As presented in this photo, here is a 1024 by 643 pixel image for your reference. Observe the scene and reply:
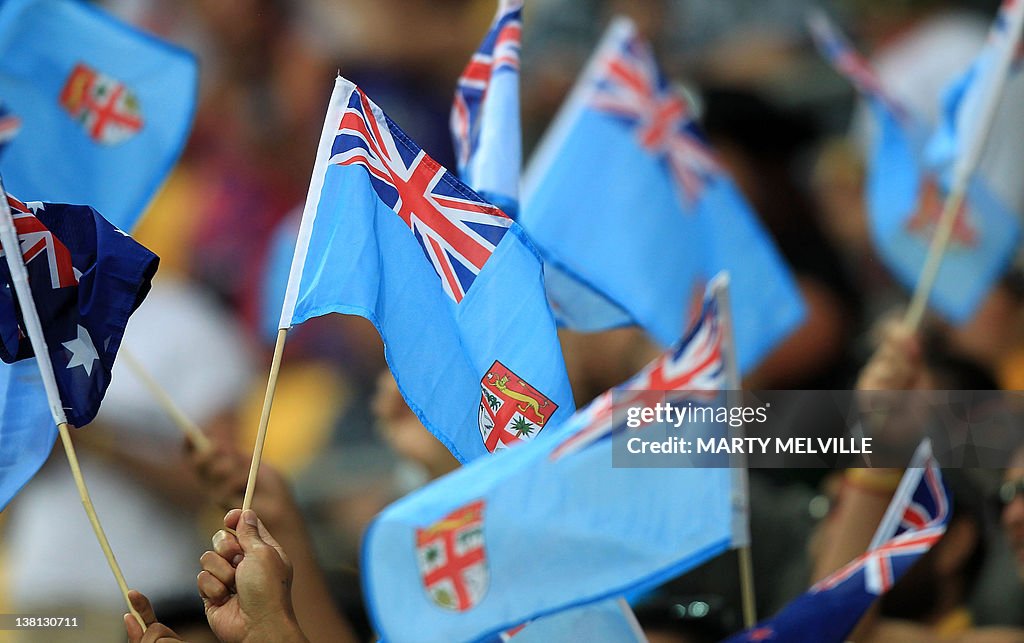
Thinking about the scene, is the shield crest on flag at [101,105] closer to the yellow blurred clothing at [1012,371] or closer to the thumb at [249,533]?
the thumb at [249,533]

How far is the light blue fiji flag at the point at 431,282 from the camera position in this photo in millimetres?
2986

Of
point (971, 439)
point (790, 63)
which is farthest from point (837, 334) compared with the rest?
point (790, 63)

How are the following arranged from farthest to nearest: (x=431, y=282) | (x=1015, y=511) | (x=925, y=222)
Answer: (x=925, y=222)
(x=1015, y=511)
(x=431, y=282)

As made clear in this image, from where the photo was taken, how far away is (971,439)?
13.4 ft

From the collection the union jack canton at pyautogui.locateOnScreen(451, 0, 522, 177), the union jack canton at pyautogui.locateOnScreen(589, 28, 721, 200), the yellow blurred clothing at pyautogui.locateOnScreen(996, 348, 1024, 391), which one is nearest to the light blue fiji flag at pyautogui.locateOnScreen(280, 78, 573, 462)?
the union jack canton at pyautogui.locateOnScreen(451, 0, 522, 177)

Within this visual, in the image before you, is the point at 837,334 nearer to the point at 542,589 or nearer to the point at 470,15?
the point at 470,15

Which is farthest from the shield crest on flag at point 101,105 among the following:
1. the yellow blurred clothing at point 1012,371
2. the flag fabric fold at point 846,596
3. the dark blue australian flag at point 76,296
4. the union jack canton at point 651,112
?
the yellow blurred clothing at point 1012,371

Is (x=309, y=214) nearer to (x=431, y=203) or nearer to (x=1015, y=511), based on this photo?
(x=431, y=203)

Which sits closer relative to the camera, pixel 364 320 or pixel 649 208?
pixel 649 208

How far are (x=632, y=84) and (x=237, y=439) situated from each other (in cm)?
157

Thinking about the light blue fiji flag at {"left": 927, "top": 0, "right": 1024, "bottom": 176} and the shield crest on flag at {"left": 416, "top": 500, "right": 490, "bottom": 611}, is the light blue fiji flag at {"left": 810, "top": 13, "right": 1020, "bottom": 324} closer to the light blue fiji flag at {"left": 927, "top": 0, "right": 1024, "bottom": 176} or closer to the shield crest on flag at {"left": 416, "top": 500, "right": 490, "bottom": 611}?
the light blue fiji flag at {"left": 927, "top": 0, "right": 1024, "bottom": 176}

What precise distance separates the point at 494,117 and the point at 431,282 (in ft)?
2.16

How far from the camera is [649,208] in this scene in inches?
173

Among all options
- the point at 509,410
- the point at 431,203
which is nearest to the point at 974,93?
the point at 431,203
